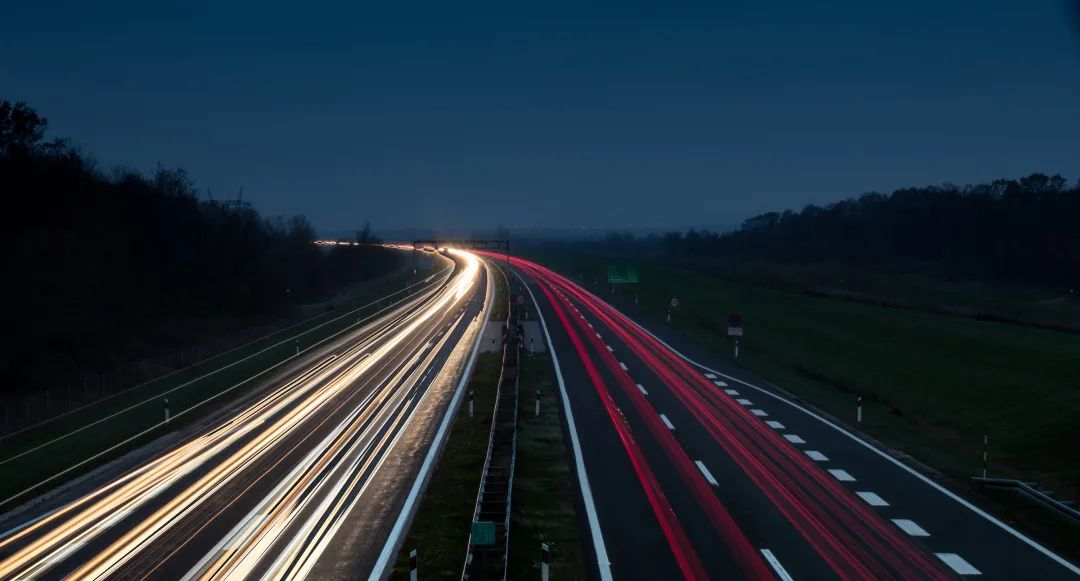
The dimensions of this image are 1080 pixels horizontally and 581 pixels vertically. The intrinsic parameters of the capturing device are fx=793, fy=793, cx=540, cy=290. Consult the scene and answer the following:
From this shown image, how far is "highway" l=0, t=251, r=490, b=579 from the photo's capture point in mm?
15211

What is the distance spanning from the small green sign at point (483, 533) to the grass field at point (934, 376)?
36.8ft

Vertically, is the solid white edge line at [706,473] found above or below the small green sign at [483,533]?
below

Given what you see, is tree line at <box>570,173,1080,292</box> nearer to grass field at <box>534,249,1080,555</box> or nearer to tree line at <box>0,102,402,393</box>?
grass field at <box>534,249,1080,555</box>

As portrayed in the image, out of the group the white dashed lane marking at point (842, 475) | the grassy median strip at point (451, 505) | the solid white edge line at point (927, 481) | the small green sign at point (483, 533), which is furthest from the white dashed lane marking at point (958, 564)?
the grassy median strip at point (451, 505)

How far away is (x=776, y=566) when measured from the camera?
1455 centimetres

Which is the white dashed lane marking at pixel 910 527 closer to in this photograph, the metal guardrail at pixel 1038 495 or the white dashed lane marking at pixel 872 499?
the white dashed lane marking at pixel 872 499

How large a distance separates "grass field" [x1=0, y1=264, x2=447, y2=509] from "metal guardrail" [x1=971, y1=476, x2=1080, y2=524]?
23990mm

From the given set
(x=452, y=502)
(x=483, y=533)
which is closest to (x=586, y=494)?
(x=452, y=502)

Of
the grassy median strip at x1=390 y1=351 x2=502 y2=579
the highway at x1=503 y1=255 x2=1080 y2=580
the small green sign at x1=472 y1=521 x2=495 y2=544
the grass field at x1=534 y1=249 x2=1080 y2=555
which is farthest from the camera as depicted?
the grass field at x1=534 y1=249 x2=1080 y2=555

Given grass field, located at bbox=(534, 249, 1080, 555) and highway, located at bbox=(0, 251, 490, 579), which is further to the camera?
grass field, located at bbox=(534, 249, 1080, 555)

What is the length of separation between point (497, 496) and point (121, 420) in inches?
781

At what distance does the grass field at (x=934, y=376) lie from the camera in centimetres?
2398

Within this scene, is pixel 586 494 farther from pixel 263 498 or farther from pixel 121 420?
pixel 121 420

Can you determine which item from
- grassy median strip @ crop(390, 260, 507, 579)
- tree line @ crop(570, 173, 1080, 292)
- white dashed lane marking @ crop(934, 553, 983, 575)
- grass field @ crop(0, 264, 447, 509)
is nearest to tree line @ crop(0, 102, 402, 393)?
grass field @ crop(0, 264, 447, 509)
